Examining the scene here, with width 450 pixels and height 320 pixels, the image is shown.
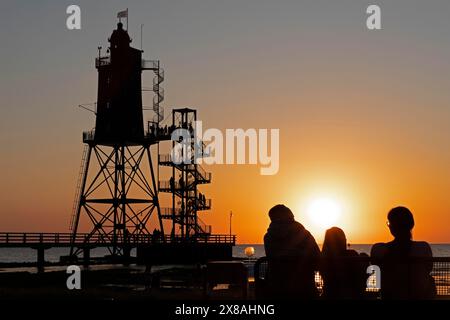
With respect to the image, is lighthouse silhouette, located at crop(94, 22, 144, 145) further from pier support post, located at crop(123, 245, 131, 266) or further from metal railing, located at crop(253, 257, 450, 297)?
metal railing, located at crop(253, 257, 450, 297)

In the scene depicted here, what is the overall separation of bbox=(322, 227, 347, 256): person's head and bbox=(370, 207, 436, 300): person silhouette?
863 mm

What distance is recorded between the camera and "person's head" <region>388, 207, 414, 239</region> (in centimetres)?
1038

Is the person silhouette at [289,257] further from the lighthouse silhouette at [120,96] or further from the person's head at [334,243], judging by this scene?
the lighthouse silhouette at [120,96]

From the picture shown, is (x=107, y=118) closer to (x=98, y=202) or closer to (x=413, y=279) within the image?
(x=98, y=202)

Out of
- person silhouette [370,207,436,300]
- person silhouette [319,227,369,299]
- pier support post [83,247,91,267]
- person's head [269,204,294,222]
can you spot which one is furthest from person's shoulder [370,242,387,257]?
pier support post [83,247,91,267]

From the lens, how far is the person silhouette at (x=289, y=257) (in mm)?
11422

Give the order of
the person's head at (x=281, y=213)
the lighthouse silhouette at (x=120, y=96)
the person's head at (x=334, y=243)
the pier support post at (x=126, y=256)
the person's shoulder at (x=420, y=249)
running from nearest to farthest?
the person's shoulder at (x=420, y=249)
the person's head at (x=334, y=243)
the person's head at (x=281, y=213)
the pier support post at (x=126, y=256)
the lighthouse silhouette at (x=120, y=96)

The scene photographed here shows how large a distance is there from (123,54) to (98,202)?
12.6 m

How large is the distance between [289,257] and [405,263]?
168 centimetres

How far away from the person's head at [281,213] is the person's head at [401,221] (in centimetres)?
184

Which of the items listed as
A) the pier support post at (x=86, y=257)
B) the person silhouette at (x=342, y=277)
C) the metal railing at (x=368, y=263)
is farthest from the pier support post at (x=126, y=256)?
the person silhouette at (x=342, y=277)

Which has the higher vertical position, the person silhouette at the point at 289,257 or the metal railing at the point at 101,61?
the metal railing at the point at 101,61
